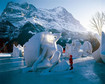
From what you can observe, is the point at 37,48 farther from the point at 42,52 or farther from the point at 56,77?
the point at 56,77

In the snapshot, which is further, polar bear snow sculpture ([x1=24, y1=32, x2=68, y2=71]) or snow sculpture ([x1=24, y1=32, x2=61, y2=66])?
snow sculpture ([x1=24, y1=32, x2=61, y2=66])

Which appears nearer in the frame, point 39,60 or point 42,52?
point 39,60

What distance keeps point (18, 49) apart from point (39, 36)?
12829 mm

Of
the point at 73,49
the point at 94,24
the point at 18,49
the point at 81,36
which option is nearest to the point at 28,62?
the point at 73,49

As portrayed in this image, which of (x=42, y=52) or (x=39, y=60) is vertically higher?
(x=42, y=52)

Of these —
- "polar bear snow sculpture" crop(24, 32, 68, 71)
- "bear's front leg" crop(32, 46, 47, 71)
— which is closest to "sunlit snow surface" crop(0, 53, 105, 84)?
"bear's front leg" crop(32, 46, 47, 71)

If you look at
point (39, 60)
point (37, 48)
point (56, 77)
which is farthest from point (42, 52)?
point (56, 77)

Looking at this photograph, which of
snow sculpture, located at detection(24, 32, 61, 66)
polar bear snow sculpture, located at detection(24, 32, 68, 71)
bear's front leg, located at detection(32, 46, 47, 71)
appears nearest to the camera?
bear's front leg, located at detection(32, 46, 47, 71)

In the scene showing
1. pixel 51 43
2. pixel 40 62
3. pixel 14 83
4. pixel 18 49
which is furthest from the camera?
pixel 18 49

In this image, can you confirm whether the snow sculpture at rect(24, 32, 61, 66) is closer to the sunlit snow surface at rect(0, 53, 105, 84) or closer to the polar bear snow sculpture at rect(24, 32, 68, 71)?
the polar bear snow sculpture at rect(24, 32, 68, 71)

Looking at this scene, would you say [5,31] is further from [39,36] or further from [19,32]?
[39,36]

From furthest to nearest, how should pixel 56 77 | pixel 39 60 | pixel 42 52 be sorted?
pixel 42 52 < pixel 39 60 < pixel 56 77

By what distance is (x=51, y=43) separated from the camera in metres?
8.64

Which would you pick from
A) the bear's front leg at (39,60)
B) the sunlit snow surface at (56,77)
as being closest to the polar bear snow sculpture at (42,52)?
the bear's front leg at (39,60)
